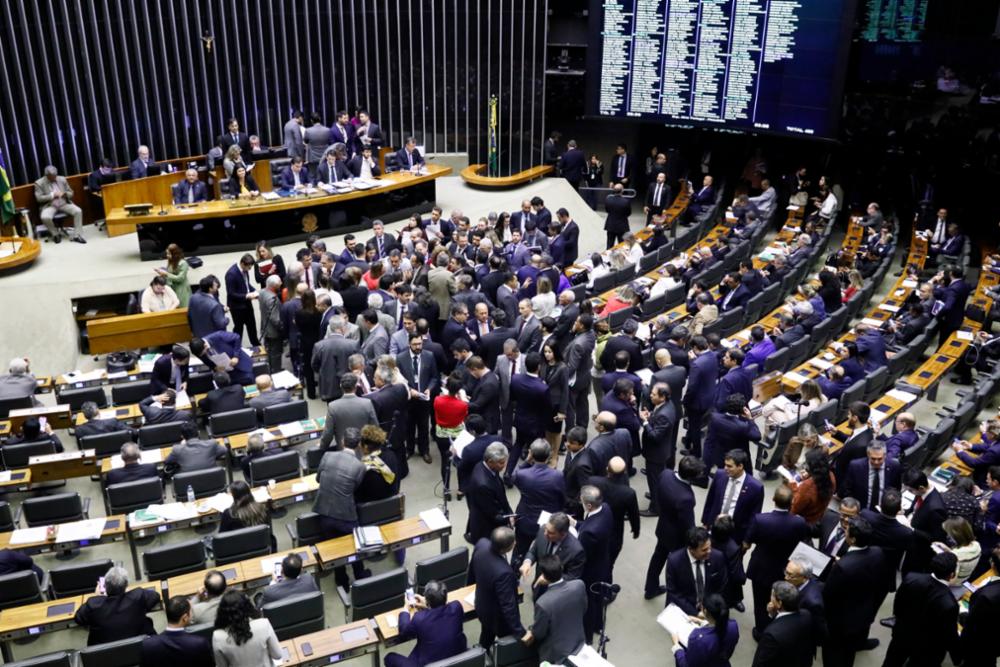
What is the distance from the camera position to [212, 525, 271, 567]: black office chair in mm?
7242

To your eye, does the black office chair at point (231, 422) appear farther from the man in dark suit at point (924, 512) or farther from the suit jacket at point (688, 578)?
the man in dark suit at point (924, 512)

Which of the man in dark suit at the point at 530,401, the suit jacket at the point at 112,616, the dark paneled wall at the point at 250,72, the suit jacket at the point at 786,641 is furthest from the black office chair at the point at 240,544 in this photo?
the dark paneled wall at the point at 250,72

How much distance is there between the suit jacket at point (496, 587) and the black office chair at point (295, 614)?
117cm

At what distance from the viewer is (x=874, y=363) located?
10.7 metres

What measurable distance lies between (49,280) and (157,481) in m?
6.30

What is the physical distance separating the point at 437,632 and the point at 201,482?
10.3ft

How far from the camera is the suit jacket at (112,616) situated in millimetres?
6336

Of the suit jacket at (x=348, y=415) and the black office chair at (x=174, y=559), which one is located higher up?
the suit jacket at (x=348, y=415)

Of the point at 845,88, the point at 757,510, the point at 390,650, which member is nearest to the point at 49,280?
the point at 390,650

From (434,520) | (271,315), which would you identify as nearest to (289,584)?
(434,520)

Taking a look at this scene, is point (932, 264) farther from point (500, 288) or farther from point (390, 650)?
point (390, 650)

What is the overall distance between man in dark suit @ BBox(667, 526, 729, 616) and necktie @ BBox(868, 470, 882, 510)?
1899 millimetres

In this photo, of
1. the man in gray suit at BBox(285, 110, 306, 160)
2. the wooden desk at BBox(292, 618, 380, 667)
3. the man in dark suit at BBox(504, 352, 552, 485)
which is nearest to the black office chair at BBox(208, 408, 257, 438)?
the man in dark suit at BBox(504, 352, 552, 485)

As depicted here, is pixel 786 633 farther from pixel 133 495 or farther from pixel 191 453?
pixel 133 495
